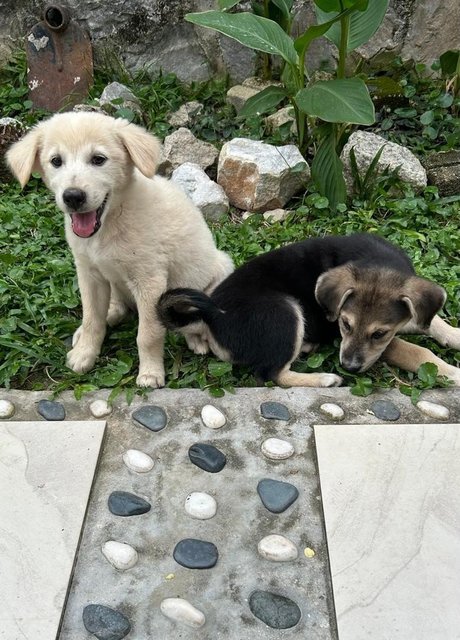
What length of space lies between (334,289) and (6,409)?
5.60 feet

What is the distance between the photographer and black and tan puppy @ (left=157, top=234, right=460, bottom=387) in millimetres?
3064

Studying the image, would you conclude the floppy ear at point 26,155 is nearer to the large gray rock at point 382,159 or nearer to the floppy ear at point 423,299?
the floppy ear at point 423,299

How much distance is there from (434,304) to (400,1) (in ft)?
13.2

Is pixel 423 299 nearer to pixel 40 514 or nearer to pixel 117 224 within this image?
pixel 117 224

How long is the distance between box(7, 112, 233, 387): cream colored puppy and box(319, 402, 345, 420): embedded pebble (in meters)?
0.80

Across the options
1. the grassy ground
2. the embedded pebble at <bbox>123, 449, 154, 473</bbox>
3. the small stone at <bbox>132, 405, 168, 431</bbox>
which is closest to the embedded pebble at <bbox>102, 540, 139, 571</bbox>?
the embedded pebble at <bbox>123, 449, 154, 473</bbox>

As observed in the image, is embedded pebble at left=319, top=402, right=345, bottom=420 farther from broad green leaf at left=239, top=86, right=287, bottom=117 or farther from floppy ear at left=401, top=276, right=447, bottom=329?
broad green leaf at left=239, top=86, right=287, bottom=117

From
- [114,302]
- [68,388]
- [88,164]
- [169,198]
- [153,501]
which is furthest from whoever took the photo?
[114,302]

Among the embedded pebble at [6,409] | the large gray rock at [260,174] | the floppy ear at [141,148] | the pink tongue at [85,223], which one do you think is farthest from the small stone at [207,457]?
the large gray rock at [260,174]

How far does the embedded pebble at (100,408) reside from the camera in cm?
292

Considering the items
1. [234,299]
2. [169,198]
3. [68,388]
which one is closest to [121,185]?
[169,198]

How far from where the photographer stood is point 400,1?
18.8 feet

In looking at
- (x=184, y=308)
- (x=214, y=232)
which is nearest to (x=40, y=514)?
(x=184, y=308)

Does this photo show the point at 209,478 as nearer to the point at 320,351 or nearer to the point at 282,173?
the point at 320,351
